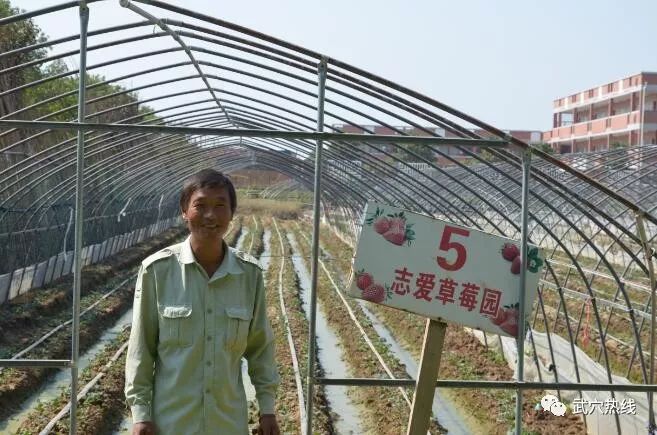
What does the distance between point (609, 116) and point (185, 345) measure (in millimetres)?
47719

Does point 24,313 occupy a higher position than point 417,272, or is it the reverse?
point 417,272

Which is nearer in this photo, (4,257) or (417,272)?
(417,272)

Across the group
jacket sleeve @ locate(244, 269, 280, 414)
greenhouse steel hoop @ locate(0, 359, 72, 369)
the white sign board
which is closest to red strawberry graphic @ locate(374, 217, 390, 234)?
the white sign board

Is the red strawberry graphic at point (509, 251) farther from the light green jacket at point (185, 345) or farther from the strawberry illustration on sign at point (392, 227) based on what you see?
the light green jacket at point (185, 345)

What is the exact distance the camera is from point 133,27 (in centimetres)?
563

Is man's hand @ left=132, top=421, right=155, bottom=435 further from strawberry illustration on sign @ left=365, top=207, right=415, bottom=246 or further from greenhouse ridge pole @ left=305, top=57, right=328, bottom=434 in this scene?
strawberry illustration on sign @ left=365, top=207, right=415, bottom=246

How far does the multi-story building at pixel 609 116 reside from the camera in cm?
4190

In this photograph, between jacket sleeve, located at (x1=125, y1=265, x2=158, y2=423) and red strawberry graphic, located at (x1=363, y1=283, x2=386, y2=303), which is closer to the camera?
jacket sleeve, located at (x1=125, y1=265, x2=158, y2=423)

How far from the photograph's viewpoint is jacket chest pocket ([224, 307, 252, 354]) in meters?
3.25

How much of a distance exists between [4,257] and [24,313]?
1243 mm

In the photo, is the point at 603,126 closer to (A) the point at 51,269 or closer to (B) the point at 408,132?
(B) the point at 408,132

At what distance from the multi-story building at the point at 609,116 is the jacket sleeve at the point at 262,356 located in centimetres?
3995

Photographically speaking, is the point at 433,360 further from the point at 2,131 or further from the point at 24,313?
the point at 24,313

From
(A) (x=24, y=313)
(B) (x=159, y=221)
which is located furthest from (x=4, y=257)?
(B) (x=159, y=221)
